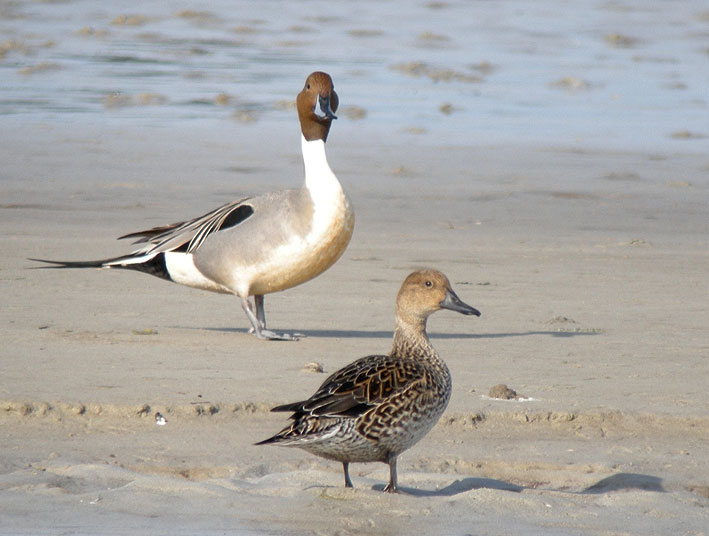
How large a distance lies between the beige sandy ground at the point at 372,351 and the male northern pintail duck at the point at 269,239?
308mm

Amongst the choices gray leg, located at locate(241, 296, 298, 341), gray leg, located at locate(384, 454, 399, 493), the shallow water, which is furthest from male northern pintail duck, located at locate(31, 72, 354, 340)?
the shallow water

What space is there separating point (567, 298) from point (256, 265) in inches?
92.3

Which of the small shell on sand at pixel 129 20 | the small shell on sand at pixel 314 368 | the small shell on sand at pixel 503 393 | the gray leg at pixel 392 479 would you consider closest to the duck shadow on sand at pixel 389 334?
the small shell on sand at pixel 314 368

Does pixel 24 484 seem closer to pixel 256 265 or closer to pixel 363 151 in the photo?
pixel 256 265

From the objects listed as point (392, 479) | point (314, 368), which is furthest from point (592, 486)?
point (314, 368)

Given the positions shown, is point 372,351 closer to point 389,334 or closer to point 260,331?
point 389,334

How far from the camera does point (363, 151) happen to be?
49.9ft

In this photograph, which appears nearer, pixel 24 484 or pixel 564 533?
pixel 564 533

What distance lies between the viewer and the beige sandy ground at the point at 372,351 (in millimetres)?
4812

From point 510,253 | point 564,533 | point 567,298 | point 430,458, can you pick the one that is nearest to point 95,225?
point 510,253

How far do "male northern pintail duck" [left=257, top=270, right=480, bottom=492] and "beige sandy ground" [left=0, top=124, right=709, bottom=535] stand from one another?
7.0 inches

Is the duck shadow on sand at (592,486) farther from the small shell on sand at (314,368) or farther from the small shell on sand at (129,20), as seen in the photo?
the small shell on sand at (129,20)

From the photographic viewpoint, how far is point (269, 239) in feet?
25.2

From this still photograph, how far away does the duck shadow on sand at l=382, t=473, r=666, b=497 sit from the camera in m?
5.18
